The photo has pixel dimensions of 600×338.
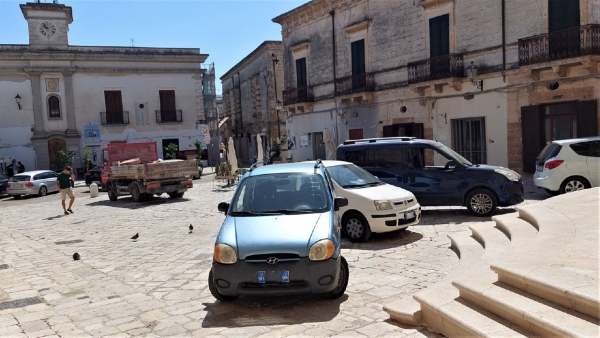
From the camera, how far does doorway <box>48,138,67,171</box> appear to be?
1405 inches

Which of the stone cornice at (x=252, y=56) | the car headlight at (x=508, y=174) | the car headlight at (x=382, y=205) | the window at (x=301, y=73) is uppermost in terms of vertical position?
the stone cornice at (x=252, y=56)

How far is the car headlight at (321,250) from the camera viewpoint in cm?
582

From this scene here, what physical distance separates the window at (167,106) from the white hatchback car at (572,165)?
3059 centimetres

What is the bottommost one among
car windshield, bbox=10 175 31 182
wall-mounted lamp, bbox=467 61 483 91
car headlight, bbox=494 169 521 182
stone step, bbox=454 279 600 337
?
stone step, bbox=454 279 600 337

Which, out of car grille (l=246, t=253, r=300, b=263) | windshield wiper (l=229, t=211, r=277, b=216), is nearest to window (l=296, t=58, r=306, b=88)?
windshield wiper (l=229, t=211, r=277, b=216)

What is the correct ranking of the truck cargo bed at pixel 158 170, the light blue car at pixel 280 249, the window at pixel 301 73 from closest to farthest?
the light blue car at pixel 280 249 → the truck cargo bed at pixel 158 170 → the window at pixel 301 73

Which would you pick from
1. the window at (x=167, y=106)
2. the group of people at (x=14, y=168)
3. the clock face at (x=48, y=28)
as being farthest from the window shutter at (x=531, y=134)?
the clock face at (x=48, y=28)

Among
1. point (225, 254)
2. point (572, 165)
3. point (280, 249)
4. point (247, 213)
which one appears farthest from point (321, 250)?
point (572, 165)

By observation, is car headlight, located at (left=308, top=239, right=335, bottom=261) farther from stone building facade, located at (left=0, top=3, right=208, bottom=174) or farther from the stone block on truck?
stone building facade, located at (left=0, top=3, right=208, bottom=174)

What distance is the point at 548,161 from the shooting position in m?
13.0

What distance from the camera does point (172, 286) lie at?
7434 millimetres

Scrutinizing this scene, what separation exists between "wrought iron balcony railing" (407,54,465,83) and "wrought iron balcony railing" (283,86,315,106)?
26.6ft

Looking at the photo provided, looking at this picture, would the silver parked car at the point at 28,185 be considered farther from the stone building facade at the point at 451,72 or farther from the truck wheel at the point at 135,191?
the stone building facade at the point at 451,72

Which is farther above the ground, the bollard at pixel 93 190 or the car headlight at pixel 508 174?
the car headlight at pixel 508 174
